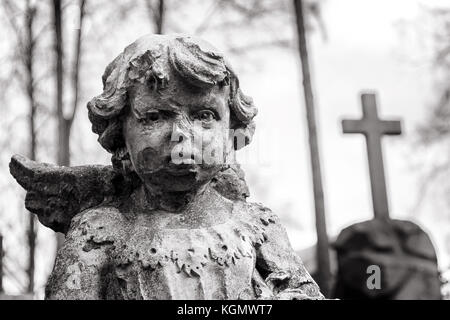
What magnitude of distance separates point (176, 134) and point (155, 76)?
258 millimetres

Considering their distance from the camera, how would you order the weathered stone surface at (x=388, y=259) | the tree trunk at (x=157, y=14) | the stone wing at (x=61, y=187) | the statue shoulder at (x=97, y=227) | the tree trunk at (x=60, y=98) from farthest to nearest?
the tree trunk at (x=157, y=14) < the tree trunk at (x=60, y=98) < the weathered stone surface at (x=388, y=259) < the stone wing at (x=61, y=187) < the statue shoulder at (x=97, y=227)

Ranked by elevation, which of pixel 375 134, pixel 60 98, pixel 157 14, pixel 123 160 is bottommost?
pixel 123 160

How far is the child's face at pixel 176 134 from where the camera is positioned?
10.5ft

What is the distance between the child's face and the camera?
319 cm

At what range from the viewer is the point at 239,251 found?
324 cm

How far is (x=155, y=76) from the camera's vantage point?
3.19m

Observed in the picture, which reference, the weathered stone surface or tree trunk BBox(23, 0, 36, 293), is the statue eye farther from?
tree trunk BBox(23, 0, 36, 293)

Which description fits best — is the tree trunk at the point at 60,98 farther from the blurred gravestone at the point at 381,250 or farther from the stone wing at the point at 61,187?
the stone wing at the point at 61,187

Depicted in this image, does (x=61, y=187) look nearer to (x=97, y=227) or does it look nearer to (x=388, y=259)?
(x=97, y=227)

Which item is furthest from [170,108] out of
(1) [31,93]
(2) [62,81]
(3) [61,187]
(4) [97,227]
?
(1) [31,93]

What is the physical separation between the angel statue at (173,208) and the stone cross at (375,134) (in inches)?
232

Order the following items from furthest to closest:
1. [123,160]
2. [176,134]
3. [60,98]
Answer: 1. [60,98]
2. [123,160]
3. [176,134]

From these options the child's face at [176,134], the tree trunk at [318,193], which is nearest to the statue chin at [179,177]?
the child's face at [176,134]

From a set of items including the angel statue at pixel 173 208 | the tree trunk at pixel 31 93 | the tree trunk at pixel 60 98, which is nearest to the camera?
the angel statue at pixel 173 208
